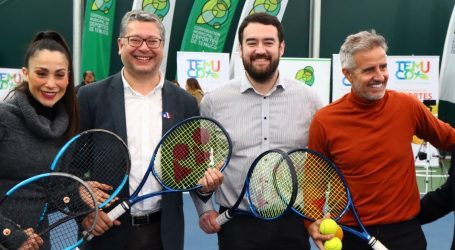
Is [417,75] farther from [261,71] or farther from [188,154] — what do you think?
[188,154]

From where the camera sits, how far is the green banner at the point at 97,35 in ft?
39.9

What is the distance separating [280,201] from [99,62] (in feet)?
33.4

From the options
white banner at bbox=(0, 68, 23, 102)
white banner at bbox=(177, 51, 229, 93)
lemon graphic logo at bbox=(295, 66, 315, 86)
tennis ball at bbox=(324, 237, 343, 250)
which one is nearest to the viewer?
tennis ball at bbox=(324, 237, 343, 250)

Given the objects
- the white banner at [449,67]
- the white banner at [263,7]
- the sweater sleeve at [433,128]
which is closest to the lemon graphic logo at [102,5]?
the white banner at [263,7]

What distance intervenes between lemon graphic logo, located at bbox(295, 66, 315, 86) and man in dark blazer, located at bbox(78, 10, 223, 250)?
24.6 ft

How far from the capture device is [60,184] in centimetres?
243

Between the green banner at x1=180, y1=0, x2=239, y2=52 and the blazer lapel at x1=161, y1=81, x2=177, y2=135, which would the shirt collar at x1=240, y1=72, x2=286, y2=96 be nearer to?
the blazer lapel at x1=161, y1=81, x2=177, y2=135

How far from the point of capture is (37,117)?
8.10 feet

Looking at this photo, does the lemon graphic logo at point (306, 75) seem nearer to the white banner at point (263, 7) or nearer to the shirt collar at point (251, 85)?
the white banner at point (263, 7)

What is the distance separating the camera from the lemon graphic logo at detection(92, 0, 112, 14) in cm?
1223

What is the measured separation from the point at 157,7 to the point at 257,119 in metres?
9.38

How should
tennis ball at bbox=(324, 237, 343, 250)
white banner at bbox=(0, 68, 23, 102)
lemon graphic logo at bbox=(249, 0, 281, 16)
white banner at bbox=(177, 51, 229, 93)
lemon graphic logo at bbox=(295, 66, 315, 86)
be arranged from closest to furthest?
tennis ball at bbox=(324, 237, 343, 250) < lemon graphic logo at bbox=(295, 66, 315, 86) < white banner at bbox=(177, 51, 229, 93) < white banner at bbox=(0, 68, 23, 102) < lemon graphic logo at bbox=(249, 0, 281, 16)

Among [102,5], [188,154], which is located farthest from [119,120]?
[102,5]

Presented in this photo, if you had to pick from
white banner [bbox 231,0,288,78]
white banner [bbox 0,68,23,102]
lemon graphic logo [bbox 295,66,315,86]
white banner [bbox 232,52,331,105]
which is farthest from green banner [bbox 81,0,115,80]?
lemon graphic logo [bbox 295,66,315,86]
